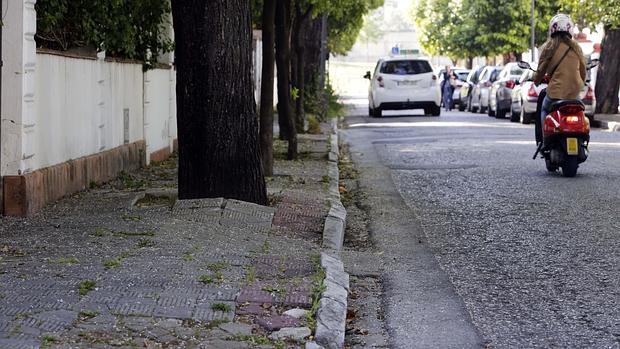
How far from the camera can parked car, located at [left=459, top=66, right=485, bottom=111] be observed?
147ft

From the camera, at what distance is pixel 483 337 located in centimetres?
654

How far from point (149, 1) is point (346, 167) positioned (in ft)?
14.7

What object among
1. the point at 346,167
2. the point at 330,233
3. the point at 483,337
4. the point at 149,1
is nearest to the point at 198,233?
the point at 330,233

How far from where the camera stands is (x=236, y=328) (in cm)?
A: 614

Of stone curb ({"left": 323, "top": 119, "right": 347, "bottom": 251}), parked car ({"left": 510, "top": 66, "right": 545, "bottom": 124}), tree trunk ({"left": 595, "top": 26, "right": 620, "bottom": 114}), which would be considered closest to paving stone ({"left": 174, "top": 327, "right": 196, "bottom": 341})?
stone curb ({"left": 323, "top": 119, "right": 347, "bottom": 251})

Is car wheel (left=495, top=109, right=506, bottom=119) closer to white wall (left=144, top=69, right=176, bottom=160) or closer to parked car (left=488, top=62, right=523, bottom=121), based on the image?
parked car (left=488, top=62, right=523, bottom=121)

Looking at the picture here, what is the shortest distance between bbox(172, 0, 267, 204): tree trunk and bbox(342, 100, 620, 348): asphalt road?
1.33 meters

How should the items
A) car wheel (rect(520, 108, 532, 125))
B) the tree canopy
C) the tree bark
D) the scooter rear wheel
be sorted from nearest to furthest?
the scooter rear wheel → the tree bark → car wheel (rect(520, 108, 532, 125)) → the tree canopy

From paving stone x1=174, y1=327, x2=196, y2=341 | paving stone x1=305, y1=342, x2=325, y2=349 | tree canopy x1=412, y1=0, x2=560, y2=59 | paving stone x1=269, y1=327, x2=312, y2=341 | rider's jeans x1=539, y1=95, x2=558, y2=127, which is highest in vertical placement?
tree canopy x1=412, y1=0, x2=560, y2=59

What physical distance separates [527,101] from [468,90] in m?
14.7

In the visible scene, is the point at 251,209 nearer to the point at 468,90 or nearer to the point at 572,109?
the point at 572,109

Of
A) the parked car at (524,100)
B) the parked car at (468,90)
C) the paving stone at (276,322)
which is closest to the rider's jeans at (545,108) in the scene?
the paving stone at (276,322)

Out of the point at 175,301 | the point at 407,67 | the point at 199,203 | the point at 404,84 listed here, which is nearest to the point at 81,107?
the point at 199,203

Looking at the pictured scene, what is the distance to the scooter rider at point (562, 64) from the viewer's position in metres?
14.9
